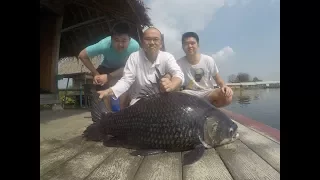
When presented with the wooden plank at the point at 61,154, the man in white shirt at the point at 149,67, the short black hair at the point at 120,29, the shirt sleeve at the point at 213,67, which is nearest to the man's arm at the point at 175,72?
the man in white shirt at the point at 149,67

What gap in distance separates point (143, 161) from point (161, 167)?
0.27 ft

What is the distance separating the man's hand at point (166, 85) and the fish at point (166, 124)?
16mm

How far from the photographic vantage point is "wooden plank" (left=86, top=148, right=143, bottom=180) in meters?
1.05

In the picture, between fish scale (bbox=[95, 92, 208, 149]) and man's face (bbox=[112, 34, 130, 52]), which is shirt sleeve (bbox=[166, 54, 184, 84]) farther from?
man's face (bbox=[112, 34, 130, 52])

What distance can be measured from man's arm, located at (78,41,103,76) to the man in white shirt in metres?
0.13

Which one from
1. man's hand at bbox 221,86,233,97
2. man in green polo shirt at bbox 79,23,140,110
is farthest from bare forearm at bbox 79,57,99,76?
man's hand at bbox 221,86,233,97

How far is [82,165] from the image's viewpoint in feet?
3.65

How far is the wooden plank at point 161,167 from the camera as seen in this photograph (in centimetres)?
103

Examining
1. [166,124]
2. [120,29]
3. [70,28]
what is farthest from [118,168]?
[70,28]
